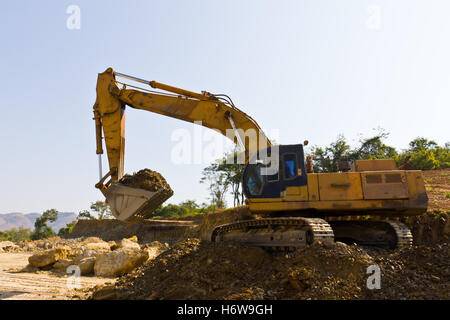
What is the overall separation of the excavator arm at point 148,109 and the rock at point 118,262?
1634 mm

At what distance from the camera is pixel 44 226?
157 feet

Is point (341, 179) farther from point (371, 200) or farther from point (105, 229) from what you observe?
point (105, 229)

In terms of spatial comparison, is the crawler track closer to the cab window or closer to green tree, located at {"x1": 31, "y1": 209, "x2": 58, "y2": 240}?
the cab window

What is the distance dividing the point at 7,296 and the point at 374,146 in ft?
88.6

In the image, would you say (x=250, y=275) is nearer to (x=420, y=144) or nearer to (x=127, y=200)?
(x=127, y=200)

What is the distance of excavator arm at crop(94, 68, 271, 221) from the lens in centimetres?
869

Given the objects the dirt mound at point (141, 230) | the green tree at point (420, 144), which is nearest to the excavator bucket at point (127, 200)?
the dirt mound at point (141, 230)

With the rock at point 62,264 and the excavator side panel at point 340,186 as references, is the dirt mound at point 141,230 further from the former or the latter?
the excavator side panel at point 340,186

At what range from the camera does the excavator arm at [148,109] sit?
8.69 m

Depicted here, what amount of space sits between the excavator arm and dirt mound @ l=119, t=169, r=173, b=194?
30 cm

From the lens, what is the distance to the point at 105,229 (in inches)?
962

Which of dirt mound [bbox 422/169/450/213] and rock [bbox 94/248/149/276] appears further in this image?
dirt mound [bbox 422/169/450/213]

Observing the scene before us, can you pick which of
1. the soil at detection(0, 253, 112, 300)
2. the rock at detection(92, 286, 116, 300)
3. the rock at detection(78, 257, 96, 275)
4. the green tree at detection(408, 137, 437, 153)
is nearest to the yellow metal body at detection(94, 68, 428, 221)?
the rock at detection(78, 257, 96, 275)
